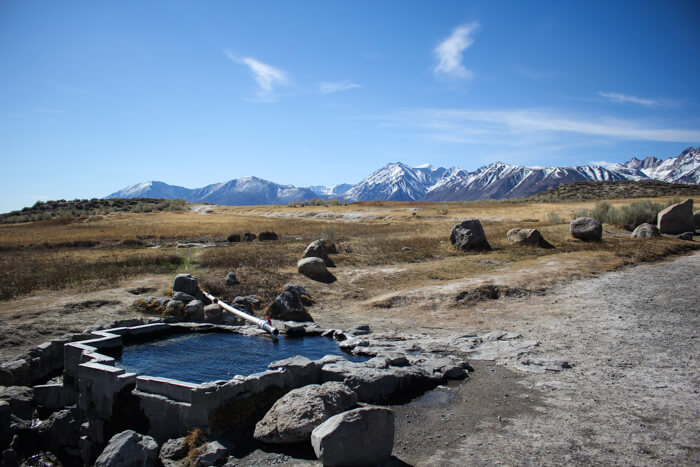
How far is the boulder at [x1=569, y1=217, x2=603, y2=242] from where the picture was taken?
2866 cm

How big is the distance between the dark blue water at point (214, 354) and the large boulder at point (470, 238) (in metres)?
16.8

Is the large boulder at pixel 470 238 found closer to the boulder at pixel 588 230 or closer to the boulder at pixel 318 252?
the boulder at pixel 588 230

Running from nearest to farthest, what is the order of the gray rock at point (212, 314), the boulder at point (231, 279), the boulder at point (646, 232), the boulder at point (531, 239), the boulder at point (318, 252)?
the gray rock at point (212, 314) < the boulder at point (231, 279) < the boulder at point (318, 252) < the boulder at point (531, 239) < the boulder at point (646, 232)

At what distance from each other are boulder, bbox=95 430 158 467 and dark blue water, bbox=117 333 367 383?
2.72 meters

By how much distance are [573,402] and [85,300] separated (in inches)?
653

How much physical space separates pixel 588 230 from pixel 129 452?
29.9 meters

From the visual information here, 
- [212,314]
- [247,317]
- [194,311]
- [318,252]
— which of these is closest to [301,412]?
[247,317]

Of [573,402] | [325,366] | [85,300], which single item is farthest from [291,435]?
[85,300]

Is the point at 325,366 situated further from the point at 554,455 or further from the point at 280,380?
the point at 554,455

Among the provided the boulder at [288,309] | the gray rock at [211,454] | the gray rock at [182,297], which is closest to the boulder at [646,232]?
the boulder at [288,309]

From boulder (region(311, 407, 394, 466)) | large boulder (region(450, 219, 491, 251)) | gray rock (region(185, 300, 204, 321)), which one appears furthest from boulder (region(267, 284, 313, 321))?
large boulder (region(450, 219, 491, 251))

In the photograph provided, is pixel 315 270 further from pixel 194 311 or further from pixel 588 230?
pixel 588 230

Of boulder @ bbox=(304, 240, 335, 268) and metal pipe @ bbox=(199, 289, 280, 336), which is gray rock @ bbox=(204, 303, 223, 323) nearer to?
metal pipe @ bbox=(199, 289, 280, 336)

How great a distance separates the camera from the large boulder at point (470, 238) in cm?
2802
